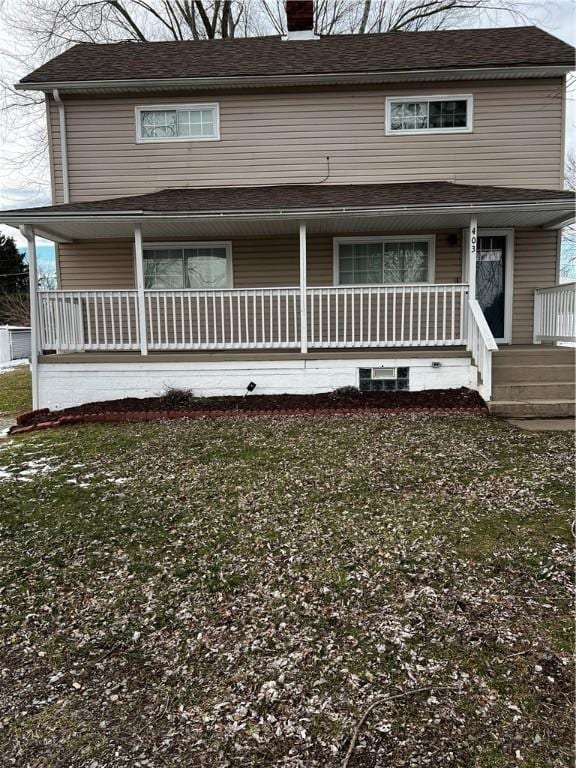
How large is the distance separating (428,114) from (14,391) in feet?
33.2

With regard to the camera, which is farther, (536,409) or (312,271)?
(312,271)

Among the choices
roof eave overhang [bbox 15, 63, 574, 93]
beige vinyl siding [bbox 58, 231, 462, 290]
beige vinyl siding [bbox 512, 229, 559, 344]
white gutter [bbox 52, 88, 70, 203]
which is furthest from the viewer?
white gutter [bbox 52, 88, 70, 203]

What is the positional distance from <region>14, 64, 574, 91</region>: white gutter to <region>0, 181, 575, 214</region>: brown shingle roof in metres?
1.85

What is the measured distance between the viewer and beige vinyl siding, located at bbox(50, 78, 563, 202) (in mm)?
9867

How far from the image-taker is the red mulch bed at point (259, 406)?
25.0 feet

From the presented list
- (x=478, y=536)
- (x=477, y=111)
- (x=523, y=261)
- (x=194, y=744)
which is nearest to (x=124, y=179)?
(x=477, y=111)

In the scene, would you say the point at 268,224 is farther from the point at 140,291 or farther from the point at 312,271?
the point at 140,291

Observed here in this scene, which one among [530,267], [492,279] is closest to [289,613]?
[492,279]

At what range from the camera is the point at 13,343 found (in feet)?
65.2

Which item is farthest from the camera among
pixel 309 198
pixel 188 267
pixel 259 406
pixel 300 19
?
pixel 300 19

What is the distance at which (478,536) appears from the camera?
3.64 m

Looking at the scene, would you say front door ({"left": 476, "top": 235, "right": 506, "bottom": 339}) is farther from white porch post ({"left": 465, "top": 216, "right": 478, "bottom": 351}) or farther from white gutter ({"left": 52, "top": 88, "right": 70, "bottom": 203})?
white gutter ({"left": 52, "top": 88, "right": 70, "bottom": 203})

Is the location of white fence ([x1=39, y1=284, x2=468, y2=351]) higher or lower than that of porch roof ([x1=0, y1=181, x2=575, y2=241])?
lower

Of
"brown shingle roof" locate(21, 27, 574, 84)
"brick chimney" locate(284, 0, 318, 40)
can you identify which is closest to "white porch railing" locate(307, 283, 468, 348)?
"brown shingle roof" locate(21, 27, 574, 84)
